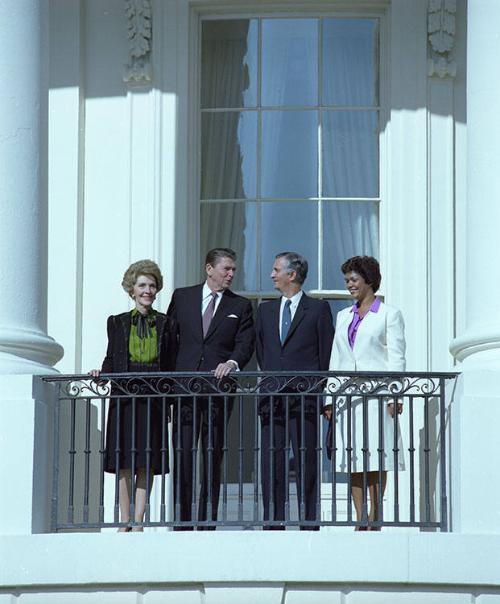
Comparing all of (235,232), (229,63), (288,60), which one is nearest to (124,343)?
(235,232)

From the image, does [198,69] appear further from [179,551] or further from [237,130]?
[179,551]

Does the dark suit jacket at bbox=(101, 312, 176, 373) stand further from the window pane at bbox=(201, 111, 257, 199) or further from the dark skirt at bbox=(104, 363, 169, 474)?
the window pane at bbox=(201, 111, 257, 199)

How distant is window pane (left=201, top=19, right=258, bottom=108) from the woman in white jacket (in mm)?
2726

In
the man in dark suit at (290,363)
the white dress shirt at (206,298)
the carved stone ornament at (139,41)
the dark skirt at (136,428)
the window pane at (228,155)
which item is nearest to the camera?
the man in dark suit at (290,363)

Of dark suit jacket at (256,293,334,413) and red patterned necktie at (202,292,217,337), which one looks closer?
dark suit jacket at (256,293,334,413)

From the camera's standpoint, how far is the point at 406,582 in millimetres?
9688

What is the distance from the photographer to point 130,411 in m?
10.6

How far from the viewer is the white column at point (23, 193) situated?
10328 mm

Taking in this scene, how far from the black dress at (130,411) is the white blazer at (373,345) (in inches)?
44.8

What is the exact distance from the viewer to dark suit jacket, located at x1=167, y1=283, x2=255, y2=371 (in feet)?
35.3

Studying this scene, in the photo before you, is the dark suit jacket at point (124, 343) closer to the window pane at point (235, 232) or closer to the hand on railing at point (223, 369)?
the hand on railing at point (223, 369)

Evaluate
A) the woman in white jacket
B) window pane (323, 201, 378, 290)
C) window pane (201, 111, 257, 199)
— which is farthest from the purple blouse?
window pane (201, 111, 257, 199)

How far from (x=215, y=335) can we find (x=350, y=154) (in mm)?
2724

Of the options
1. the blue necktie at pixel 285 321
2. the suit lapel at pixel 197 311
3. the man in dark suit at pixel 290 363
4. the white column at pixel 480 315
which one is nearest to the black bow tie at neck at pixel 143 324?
A: the suit lapel at pixel 197 311
